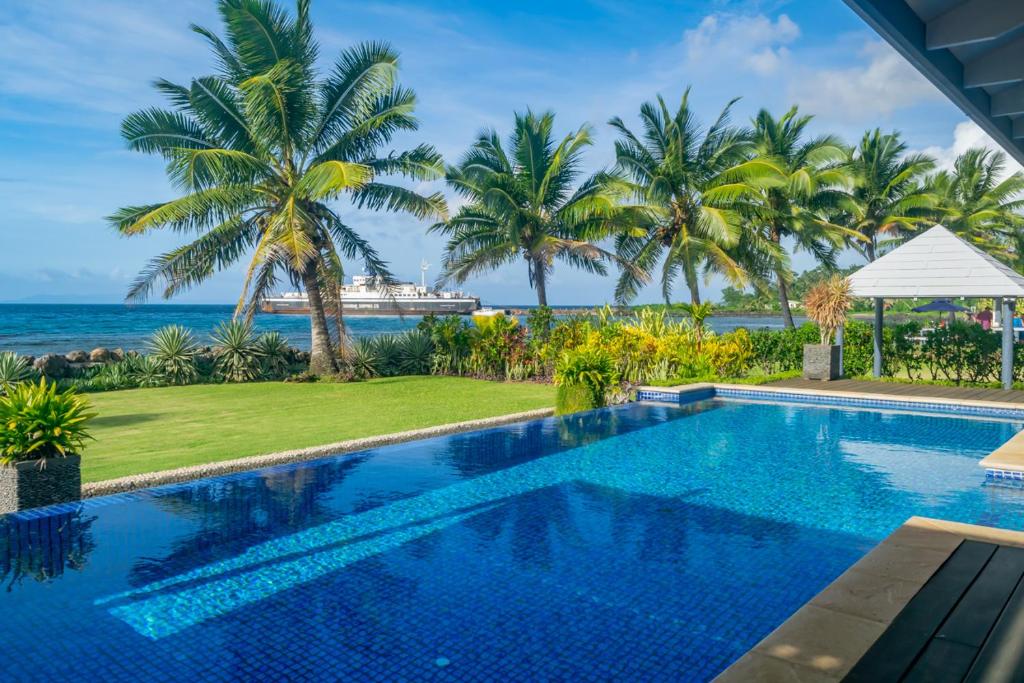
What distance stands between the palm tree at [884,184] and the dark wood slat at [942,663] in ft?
86.9

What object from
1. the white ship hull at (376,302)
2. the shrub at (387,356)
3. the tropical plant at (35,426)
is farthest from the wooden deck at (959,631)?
the white ship hull at (376,302)

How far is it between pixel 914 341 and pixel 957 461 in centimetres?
758

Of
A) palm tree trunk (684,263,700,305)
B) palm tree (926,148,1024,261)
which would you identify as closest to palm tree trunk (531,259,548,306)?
palm tree trunk (684,263,700,305)

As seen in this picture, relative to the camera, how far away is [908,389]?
40.9 feet

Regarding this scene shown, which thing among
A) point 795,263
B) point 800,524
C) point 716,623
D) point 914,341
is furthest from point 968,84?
point 795,263

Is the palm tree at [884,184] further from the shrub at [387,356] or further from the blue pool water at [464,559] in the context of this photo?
the blue pool water at [464,559]

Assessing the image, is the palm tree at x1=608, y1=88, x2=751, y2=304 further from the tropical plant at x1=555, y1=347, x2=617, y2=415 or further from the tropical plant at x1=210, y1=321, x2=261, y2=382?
the tropical plant at x1=210, y1=321, x2=261, y2=382

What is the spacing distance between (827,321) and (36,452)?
13.2 metres

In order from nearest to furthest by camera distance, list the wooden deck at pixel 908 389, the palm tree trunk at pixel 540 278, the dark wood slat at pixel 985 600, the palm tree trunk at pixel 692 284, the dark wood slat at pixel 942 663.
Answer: the dark wood slat at pixel 942 663, the dark wood slat at pixel 985 600, the wooden deck at pixel 908 389, the palm tree trunk at pixel 540 278, the palm tree trunk at pixel 692 284

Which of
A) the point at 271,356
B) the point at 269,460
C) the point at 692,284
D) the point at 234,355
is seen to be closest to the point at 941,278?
the point at 692,284

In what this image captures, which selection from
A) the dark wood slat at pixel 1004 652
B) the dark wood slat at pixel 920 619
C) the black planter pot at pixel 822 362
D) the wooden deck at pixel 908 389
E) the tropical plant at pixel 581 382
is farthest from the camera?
the black planter pot at pixel 822 362

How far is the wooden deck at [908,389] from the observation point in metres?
11.4

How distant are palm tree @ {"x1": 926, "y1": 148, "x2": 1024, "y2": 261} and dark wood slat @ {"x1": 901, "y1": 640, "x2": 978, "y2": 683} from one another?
3278cm

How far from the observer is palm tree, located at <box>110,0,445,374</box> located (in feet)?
46.6
